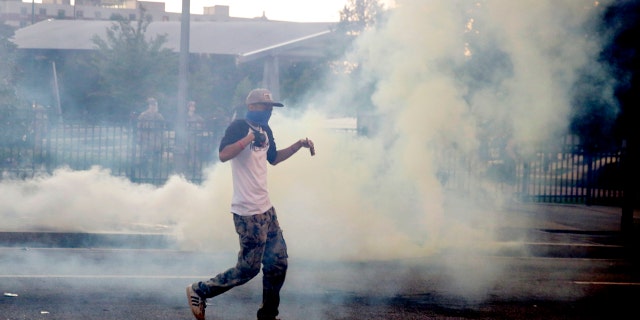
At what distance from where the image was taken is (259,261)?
606 cm

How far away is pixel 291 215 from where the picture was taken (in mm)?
9617

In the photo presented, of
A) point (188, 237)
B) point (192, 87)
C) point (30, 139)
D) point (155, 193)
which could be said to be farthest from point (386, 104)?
point (192, 87)

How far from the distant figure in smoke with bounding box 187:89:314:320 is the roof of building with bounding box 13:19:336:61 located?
2453cm

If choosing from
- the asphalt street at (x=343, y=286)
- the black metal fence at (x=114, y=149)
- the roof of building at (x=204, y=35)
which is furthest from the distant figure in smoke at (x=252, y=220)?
the roof of building at (x=204, y=35)

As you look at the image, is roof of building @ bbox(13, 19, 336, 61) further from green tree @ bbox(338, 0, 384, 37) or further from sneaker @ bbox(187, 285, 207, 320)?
sneaker @ bbox(187, 285, 207, 320)

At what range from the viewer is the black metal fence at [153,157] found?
15727mm

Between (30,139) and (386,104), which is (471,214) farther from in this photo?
(30,139)

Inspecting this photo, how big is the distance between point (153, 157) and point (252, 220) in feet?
33.9

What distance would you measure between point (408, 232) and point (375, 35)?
8.30ft

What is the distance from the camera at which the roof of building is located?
3306 cm

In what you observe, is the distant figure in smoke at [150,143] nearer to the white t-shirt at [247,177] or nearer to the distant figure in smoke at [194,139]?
the distant figure in smoke at [194,139]

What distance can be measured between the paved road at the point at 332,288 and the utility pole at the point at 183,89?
207 inches

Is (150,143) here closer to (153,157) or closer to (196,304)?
(153,157)

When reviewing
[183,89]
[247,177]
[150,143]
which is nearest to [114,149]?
[150,143]
